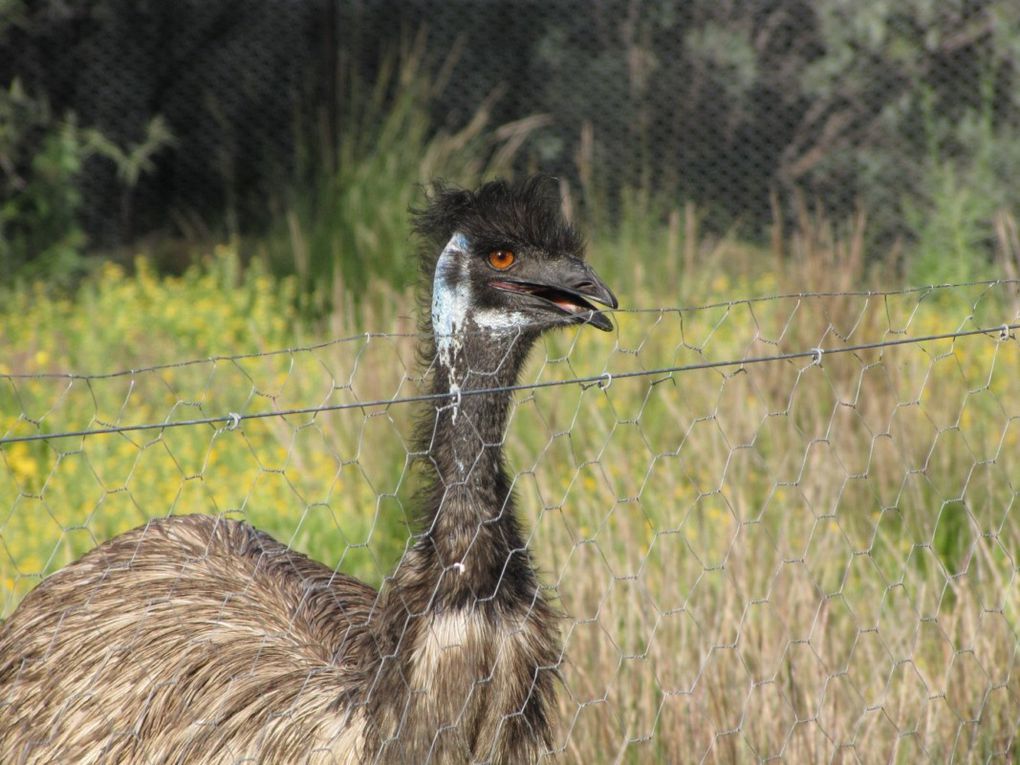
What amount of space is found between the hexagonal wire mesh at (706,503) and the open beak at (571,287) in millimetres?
127

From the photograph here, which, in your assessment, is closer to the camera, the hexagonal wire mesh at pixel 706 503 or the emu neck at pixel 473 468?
the emu neck at pixel 473 468

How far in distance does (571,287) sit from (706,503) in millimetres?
2299

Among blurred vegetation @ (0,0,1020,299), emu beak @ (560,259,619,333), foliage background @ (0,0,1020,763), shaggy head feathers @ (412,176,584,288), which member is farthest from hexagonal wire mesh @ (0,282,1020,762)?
blurred vegetation @ (0,0,1020,299)

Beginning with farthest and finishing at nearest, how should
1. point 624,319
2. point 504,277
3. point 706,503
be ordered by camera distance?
point 624,319 < point 706,503 < point 504,277

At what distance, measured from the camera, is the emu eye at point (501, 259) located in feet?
10.3

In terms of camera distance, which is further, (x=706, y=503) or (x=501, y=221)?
(x=706, y=503)

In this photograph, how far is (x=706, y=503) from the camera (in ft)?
17.4

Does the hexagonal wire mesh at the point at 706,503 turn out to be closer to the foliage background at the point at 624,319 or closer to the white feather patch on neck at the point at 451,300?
the foliage background at the point at 624,319

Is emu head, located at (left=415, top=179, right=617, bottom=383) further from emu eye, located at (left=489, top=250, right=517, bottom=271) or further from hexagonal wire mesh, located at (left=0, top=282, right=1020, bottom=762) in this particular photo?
hexagonal wire mesh, located at (left=0, top=282, right=1020, bottom=762)

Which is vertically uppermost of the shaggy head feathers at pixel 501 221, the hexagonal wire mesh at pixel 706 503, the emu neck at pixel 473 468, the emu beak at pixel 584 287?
the shaggy head feathers at pixel 501 221

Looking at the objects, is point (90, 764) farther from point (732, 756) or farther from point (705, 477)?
point (705, 477)

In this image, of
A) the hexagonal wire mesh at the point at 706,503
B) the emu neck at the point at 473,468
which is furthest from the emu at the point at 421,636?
the hexagonal wire mesh at the point at 706,503

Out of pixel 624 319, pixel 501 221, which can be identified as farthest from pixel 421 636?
pixel 624 319

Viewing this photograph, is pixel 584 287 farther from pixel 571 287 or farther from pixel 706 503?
pixel 706 503
